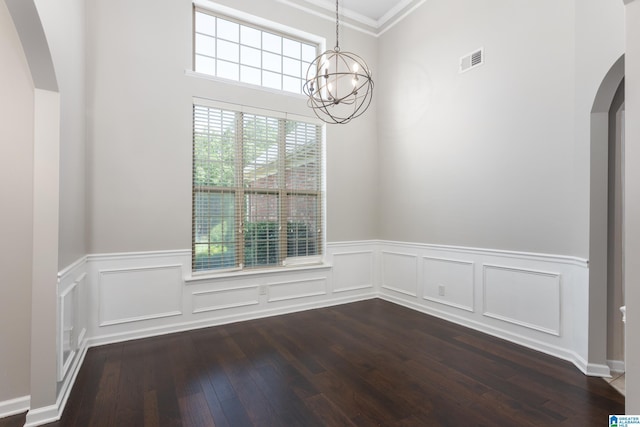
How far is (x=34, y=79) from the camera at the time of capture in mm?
1876

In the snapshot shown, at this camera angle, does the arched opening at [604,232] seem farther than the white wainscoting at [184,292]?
No

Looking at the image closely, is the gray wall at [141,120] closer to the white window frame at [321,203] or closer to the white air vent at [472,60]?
the white window frame at [321,203]

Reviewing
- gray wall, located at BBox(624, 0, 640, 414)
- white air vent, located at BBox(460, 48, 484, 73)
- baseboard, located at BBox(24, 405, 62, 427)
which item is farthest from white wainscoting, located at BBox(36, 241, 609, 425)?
white air vent, located at BBox(460, 48, 484, 73)

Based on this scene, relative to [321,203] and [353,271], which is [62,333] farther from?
[353,271]

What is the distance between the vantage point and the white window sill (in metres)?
3.41

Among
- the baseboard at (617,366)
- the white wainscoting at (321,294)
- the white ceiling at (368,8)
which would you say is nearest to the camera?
the baseboard at (617,366)

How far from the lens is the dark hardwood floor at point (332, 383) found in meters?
1.91

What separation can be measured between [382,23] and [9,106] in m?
4.43

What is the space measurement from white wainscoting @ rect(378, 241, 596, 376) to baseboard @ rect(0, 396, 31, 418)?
3.72 m

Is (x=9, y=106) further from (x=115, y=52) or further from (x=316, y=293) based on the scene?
(x=316, y=293)

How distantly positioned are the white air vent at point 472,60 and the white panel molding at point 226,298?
3469 mm

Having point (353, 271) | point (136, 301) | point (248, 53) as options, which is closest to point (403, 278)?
point (353, 271)

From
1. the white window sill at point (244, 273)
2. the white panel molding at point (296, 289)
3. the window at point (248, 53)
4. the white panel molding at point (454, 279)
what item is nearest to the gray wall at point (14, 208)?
the white window sill at point (244, 273)

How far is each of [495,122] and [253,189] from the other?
8.99 ft
